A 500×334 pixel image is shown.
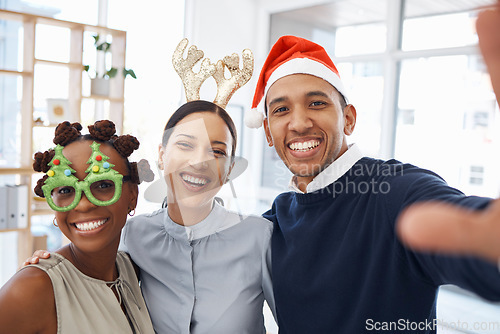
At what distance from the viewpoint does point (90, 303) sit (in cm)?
111

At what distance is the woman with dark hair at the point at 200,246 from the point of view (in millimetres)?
1283

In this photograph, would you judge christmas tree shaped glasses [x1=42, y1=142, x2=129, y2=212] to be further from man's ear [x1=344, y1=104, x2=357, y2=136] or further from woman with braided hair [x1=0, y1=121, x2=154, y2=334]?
man's ear [x1=344, y1=104, x2=357, y2=136]

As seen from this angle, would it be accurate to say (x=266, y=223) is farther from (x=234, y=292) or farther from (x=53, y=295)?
(x=53, y=295)

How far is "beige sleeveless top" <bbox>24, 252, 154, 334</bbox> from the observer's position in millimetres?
1040

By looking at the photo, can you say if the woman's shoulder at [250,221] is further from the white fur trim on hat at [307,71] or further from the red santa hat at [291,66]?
the white fur trim on hat at [307,71]

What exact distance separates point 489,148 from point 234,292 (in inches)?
127

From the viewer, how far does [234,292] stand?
1.30m

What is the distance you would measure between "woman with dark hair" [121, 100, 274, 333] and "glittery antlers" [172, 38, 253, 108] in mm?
139

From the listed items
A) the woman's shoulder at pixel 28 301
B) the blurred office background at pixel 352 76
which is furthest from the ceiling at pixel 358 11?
the woman's shoulder at pixel 28 301

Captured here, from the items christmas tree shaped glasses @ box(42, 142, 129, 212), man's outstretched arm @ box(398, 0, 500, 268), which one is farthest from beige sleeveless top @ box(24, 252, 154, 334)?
man's outstretched arm @ box(398, 0, 500, 268)

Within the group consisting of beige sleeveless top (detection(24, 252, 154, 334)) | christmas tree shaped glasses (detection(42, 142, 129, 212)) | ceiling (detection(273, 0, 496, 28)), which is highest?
ceiling (detection(273, 0, 496, 28))

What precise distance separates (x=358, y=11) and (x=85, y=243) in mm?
4326

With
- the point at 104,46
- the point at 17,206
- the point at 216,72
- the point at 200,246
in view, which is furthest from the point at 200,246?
the point at 104,46

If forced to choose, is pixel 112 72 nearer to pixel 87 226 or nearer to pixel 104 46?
pixel 104 46
